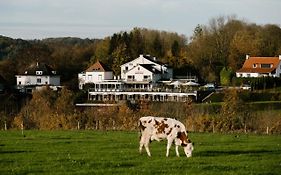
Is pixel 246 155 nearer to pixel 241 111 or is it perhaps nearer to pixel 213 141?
pixel 213 141

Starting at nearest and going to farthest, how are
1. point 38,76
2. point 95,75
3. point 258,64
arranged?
1. point 258,64
2. point 95,75
3. point 38,76

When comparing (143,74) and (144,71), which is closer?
(144,71)

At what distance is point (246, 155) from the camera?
1952 cm

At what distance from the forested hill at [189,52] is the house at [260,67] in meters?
4.51

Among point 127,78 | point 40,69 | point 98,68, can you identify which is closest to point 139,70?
point 127,78

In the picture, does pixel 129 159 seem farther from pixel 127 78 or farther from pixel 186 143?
pixel 127 78

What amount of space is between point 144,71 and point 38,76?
1984cm

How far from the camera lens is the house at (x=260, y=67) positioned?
318 ft

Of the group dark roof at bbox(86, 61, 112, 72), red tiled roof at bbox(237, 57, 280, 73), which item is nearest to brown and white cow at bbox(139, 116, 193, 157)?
red tiled roof at bbox(237, 57, 280, 73)

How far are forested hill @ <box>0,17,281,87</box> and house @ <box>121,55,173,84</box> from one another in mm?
4150

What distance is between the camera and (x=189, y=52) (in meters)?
112

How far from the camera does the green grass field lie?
52.5 ft

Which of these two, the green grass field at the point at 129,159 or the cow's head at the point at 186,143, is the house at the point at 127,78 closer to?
the green grass field at the point at 129,159

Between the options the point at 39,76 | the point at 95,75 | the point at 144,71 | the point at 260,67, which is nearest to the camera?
the point at 260,67
